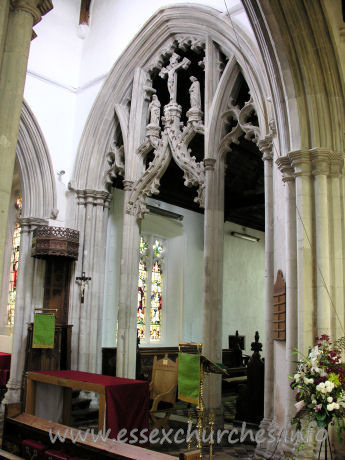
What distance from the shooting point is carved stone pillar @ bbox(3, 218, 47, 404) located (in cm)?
864

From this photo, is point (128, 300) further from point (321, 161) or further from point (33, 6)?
point (33, 6)

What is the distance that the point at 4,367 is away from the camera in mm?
10273

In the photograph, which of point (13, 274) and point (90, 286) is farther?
point (13, 274)

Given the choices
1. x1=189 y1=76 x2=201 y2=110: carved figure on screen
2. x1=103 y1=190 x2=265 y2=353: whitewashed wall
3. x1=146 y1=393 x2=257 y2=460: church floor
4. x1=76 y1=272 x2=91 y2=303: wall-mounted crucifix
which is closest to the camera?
x1=146 y1=393 x2=257 y2=460: church floor

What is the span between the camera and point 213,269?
6883mm

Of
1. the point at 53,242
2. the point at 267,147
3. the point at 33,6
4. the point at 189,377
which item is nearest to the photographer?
the point at 33,6

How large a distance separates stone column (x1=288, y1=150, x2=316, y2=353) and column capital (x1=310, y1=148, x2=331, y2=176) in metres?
0.08

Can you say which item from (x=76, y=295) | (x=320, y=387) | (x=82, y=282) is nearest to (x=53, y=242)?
(x=82, y=282)

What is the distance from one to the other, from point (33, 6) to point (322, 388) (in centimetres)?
339

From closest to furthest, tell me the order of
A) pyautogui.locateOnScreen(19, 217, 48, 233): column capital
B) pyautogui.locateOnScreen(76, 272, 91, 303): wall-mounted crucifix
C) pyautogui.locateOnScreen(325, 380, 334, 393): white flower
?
pyautogui.locateOnScreen(325, 380, 334, 393): white flower
pyautogui.locateOnScreen(76, 272, 91, 303): wall-mounted crucifix
pyautogui.locateOnScreen(19, 217, 48, 233): column capital

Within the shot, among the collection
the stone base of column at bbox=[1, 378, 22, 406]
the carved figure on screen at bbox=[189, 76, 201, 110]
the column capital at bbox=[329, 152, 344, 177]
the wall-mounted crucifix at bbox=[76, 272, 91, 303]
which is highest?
the carved figure on screen at bbox=[189, 76, 201, 110]

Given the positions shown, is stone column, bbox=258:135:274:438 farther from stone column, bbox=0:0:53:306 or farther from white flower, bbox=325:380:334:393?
stone column, bbox=0:0:53:306

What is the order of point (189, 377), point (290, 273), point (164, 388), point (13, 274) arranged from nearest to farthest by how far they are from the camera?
point (189, 377), point (290, 273), point (164, 388), point (13, 274)

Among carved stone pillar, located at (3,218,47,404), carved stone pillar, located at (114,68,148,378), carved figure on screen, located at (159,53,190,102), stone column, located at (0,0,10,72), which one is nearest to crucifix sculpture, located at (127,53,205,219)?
carved figure on screen, located at (159,53,190,102)
